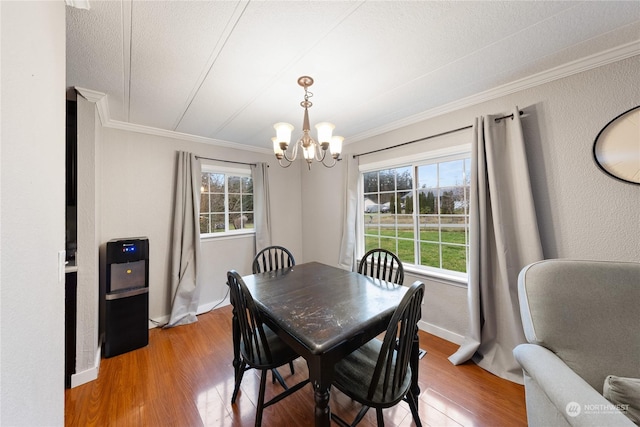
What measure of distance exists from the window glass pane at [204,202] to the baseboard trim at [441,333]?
10.1ft

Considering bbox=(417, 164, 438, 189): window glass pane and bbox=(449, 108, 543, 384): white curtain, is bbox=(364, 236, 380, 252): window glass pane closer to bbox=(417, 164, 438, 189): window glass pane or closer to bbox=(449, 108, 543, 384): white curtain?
bbox=(417, 164, 438, 189): window glass pane

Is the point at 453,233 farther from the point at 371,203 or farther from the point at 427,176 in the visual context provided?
the point at 371,203

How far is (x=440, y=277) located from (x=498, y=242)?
700 mm

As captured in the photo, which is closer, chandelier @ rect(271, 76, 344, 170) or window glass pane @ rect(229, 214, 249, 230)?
chandelier @ rect(271, 76, 344, 170)

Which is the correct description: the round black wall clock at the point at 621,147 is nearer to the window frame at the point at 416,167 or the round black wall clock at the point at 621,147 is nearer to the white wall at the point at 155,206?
the window frame at the point at 416,167

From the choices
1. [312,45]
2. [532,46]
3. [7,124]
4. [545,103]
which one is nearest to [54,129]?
[7,124]

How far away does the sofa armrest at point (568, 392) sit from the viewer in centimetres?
76

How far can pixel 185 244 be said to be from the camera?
2816 mm

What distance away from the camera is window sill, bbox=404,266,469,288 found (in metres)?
2.27

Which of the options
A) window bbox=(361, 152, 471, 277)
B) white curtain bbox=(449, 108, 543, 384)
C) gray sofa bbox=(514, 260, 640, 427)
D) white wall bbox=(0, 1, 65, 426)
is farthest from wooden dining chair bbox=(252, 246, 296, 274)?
gray sofa bbox=(514, 260, 640, 427)

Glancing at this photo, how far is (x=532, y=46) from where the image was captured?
4.84 ft

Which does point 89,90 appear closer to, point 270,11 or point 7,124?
point 270,11

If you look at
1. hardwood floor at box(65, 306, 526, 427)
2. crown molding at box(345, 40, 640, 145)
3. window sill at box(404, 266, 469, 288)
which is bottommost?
hardwood floor at box(65, 306, 526, 427)

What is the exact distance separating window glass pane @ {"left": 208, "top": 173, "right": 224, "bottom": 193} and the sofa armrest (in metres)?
3.48
